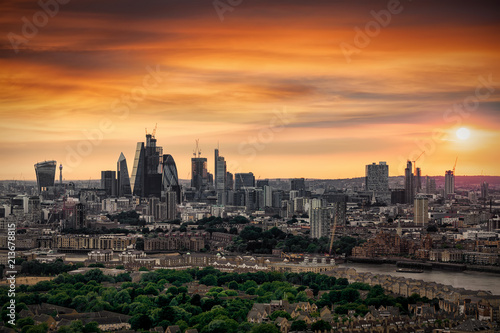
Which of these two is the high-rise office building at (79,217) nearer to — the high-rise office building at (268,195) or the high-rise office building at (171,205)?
the high-rise office building at (171,205)

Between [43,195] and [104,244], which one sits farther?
[43,195]

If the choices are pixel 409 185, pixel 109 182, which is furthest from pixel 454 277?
pixel 109 182

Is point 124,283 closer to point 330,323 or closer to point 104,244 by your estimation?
point 330,323

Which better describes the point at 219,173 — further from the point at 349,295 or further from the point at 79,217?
the point at 349,295

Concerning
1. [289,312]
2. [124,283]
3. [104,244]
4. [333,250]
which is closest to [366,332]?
[289,312]

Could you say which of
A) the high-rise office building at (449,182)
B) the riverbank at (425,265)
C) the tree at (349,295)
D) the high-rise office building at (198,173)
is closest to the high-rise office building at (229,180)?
the high-rise office building at (198,173)

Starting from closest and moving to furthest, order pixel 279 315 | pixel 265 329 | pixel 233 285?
pixel 265 329, pixel 279 315, pixel 233 285
